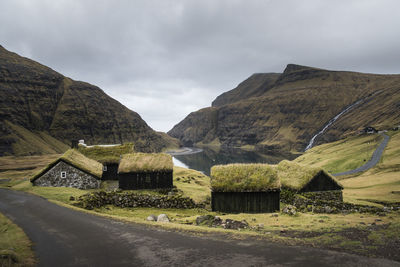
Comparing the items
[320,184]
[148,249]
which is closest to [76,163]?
[148,249]

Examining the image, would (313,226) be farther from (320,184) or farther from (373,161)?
(373,161)

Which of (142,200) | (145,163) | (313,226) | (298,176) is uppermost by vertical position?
(145,163)

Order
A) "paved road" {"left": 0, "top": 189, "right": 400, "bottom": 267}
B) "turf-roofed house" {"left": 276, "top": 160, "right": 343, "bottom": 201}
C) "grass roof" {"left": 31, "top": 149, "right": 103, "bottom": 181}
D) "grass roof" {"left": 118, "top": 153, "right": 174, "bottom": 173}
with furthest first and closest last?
"grass roof" {"left": 118, "top": 153, "right": 174, "bottom": 173}
"grass roof" {"left": 31, "top": 149, "right": 103, "bottom": 181}
"turf-roofed house" {"left": 276, "top": 160, "right": 343, "bottom": 201}
"paved road" {"left": 0, "top": 189, "right": 400, "bottom": 267}

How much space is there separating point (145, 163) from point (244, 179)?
18545 millimetres

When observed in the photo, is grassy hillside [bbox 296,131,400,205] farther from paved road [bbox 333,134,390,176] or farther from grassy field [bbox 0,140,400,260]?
paved road [bbox 333,134,390,176]

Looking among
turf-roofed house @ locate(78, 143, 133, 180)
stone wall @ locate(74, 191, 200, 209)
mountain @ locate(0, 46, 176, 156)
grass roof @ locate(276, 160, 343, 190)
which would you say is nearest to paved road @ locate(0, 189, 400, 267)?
stone wall @ locate(74, 191, 200, 209)

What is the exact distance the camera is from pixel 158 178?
38875 millimetres

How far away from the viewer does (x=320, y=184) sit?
112ft

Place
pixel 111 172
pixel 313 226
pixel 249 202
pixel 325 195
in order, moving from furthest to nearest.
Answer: pixel 111 172
pixel 325 195
pixel 249 202
pixel 313 226

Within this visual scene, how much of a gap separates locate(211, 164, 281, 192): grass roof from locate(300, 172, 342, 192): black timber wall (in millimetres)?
8947

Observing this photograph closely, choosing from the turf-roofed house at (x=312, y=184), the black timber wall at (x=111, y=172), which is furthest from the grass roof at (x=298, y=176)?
the black timber wall at (x=111, y=172)

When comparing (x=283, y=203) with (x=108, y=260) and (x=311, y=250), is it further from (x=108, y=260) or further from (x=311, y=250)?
(x=108, y=260)

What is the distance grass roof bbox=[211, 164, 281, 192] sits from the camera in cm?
2642

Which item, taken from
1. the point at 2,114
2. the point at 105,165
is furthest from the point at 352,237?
the point at 2,114
